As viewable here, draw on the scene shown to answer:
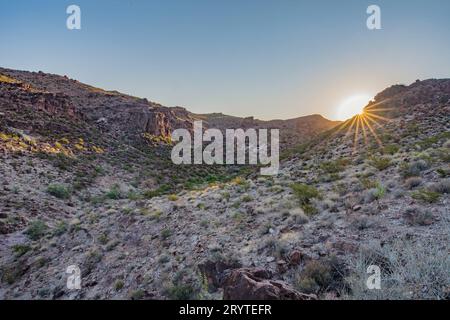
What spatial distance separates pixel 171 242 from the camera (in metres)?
8.02

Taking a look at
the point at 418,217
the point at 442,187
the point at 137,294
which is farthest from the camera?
the point at 442,187

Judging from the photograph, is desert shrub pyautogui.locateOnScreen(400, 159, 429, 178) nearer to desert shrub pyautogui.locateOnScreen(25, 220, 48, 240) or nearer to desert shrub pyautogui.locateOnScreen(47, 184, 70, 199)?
desert shrub pyautogui.locateOnScreen(25, 220, 48, 240)

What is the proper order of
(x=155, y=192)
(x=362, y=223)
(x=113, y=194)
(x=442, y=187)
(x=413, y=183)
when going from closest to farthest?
(x=362, y=223), (x=442, y=187), (x=413, y=183), (x=113, y=194), (x=155, y=192)

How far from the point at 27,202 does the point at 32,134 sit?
39.0ft

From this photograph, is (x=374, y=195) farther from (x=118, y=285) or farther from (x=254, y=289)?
(x=118, y=285)

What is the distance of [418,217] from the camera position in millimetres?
6125

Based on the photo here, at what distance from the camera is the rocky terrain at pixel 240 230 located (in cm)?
471

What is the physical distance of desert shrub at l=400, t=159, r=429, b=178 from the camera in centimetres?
945

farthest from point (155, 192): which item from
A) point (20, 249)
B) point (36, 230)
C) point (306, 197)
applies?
point (306, 197)

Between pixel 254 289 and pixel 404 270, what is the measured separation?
2.36 m

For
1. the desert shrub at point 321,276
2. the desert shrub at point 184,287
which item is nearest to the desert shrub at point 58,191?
the desert shrub at point 184,287

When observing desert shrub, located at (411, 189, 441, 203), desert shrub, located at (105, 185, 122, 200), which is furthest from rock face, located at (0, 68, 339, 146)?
desert shrub, located at (411, 189, 441, 203)
